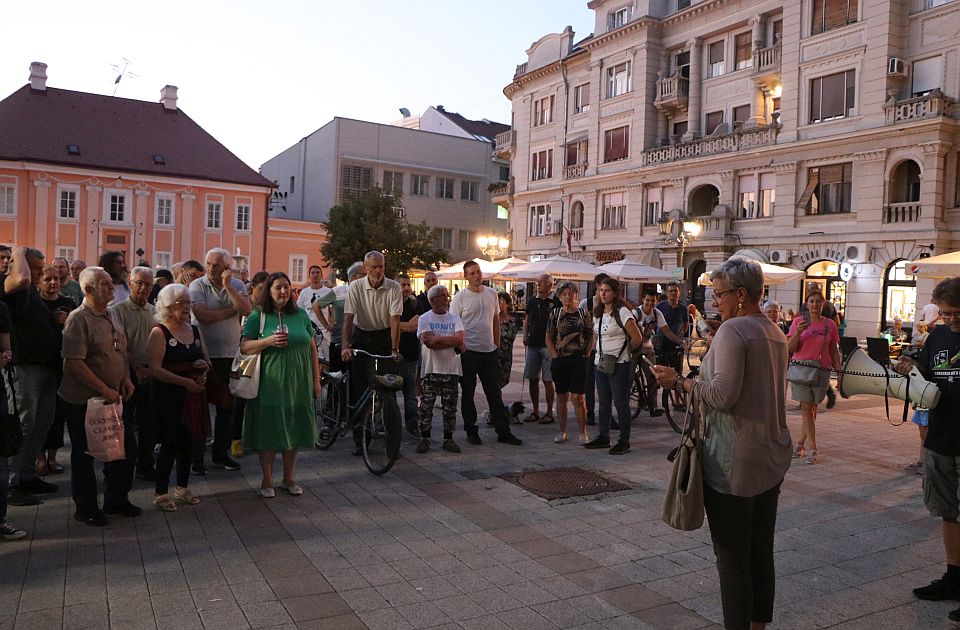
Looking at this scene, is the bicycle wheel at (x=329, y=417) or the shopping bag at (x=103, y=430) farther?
the bicycle wheel at (x=329, y=417)

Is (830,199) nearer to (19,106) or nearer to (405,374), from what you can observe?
(405,374)

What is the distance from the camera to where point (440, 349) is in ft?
26.7

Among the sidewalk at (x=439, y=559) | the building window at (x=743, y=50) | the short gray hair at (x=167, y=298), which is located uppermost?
the building window at (x=743, y=50)

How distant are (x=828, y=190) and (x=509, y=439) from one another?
22299 mm

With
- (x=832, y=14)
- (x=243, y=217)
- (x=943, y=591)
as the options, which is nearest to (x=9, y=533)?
(x=943, y=591)

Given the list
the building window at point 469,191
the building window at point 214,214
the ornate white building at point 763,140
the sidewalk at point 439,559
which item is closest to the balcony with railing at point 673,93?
the ornate white building at point 763,140

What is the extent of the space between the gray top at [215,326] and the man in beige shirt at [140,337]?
0.86m

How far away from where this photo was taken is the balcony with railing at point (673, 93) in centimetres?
3212

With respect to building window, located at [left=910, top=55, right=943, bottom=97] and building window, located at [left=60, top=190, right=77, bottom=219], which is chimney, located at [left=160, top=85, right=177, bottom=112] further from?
building window, located at [left=910, top=55, right=943, bottom=97]

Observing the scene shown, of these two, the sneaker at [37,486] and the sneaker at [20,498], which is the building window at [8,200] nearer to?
the sneaker at [37,486]

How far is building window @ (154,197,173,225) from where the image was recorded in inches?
1688

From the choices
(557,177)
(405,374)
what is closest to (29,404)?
(405,374)

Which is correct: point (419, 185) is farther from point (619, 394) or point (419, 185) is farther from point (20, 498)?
point (20, 498)

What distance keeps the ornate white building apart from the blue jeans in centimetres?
1132
